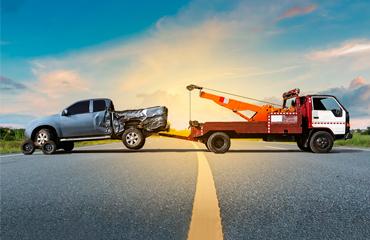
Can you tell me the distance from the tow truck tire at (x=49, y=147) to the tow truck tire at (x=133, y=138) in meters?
2.40

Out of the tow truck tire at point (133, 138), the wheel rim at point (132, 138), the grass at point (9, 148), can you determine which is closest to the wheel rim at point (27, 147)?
the grass at point (9, 148)

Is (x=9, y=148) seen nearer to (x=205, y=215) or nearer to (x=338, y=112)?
(x=338, y=112)

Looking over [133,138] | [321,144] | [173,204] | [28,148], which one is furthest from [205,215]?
[28,148]

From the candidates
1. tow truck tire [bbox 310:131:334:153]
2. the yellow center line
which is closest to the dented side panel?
tow truck tire [bbox 310:131:334:153]

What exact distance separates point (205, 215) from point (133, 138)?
477 inches

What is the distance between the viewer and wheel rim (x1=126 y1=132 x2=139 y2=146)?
642 inches

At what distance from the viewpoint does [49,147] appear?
53.2 feet

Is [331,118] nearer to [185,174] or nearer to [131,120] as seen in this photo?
[131,120]

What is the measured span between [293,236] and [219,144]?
1221 cm

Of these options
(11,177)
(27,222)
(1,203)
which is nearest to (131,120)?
(11,177)

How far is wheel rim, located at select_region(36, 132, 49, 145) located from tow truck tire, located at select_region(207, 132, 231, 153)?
5.71 metres

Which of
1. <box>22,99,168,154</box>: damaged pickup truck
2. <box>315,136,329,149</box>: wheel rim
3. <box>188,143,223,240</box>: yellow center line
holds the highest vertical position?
<box>22,99,168,154</box>: damaged pickup truck

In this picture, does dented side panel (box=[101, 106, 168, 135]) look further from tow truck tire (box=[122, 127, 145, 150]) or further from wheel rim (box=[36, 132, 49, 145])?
wheel rim (box=[36, 132, 49, 145])

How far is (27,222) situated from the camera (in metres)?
4.29
